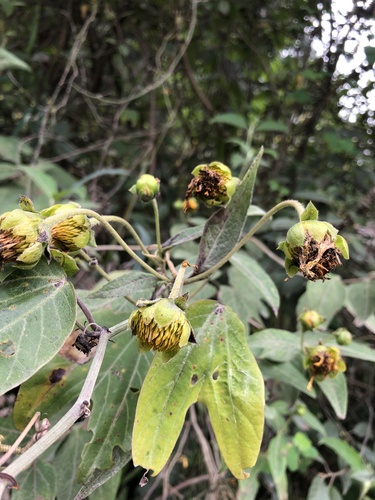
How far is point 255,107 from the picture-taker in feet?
6.02

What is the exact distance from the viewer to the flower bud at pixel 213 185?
0.56 m

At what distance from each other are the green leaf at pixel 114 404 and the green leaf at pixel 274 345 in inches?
9.5

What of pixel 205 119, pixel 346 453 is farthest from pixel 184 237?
pixel 205 119

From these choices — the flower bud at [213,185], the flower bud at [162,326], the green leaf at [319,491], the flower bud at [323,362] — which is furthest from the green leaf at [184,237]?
the green leaf at [319,491]

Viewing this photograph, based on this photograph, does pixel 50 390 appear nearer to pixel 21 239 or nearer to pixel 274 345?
pixel 21 239

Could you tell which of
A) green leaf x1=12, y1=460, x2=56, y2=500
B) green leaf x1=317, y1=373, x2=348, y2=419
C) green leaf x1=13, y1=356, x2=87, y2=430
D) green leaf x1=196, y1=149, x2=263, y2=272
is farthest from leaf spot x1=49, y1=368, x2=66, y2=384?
green leaf x1=317, y1=373, x2=348, y2=419

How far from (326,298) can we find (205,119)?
1028 millimetres

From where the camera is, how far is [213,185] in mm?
562

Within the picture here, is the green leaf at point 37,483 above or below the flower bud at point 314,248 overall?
below

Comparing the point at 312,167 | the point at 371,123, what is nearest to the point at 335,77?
the point at 371,123

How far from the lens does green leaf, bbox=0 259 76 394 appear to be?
37cm

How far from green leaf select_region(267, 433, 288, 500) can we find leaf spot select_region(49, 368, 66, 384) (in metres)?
0.54

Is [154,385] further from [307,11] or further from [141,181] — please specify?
[307,11]

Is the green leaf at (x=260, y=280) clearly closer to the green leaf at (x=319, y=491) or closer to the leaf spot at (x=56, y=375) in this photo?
the leaf spot at (x=56, y=375)
